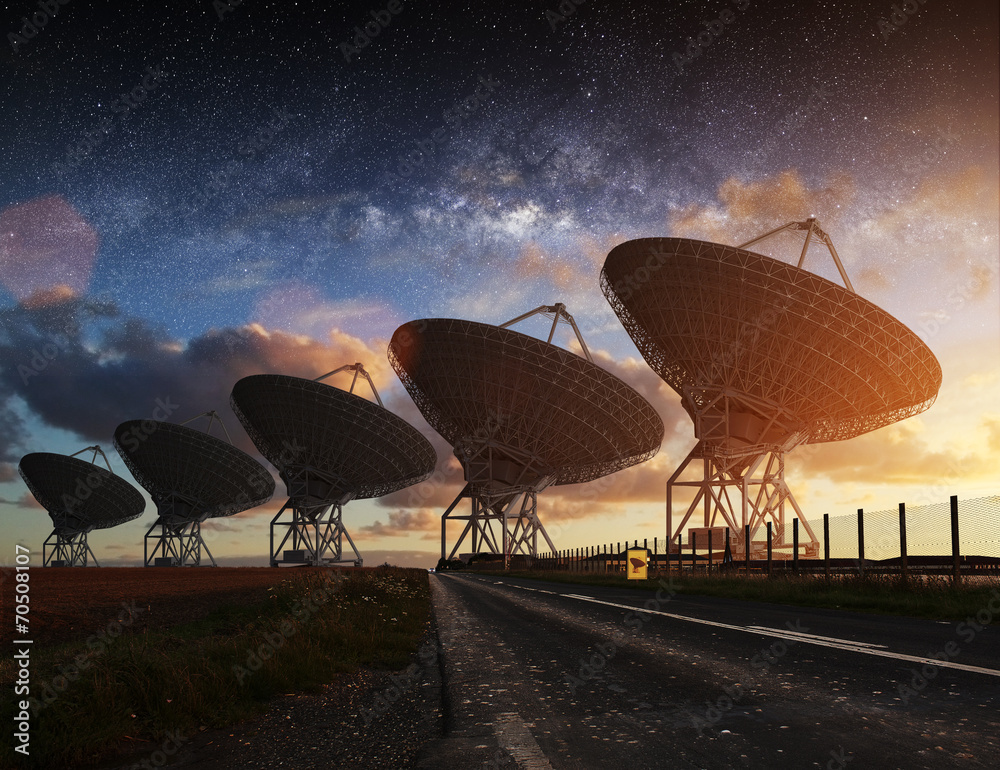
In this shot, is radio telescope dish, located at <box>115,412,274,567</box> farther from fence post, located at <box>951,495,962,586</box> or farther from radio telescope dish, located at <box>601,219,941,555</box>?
fence post, located at <box>951,495,962,586</box>

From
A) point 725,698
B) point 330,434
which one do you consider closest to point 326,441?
point 330,434

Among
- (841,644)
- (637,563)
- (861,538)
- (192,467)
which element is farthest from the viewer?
(192,467)

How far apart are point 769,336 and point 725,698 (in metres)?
41.1

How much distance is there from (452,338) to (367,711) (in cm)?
4775

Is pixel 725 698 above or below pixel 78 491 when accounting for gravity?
below

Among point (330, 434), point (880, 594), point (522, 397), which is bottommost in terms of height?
point (880, 594)

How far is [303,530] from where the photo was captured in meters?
76.6

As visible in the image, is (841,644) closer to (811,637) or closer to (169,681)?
(811,637)

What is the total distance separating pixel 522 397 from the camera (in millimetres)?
55188

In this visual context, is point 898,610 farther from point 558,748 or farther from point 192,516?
point 192,516

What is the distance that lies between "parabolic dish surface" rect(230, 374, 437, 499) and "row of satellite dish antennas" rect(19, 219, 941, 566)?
16 cm

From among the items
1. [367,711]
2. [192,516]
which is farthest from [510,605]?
[192,516]

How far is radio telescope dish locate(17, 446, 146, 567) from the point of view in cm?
8206

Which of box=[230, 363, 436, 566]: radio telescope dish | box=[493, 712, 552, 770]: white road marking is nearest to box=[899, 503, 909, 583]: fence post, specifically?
box=[493, 712, 552, 770]: white road marking
